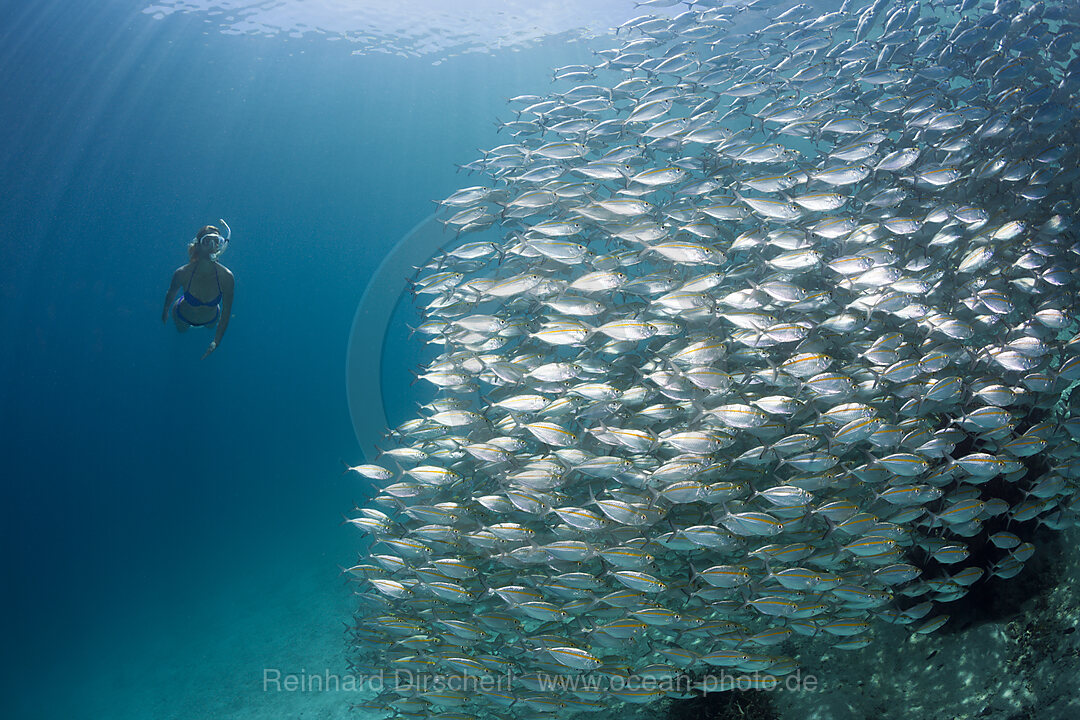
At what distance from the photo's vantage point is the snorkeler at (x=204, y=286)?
671 cm

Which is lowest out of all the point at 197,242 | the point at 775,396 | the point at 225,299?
the point at 775,396

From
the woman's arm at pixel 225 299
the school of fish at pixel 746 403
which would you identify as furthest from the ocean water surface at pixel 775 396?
the woman's arm at pixel 225 299

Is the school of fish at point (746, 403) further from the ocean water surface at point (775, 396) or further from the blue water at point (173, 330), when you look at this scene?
the blue water at point (173, 330)

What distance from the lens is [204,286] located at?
23.5 ft

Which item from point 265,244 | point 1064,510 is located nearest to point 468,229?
point 1064,510

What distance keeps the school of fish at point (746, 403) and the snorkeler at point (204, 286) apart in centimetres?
380

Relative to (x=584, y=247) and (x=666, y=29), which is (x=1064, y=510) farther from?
(x=666, y=29)

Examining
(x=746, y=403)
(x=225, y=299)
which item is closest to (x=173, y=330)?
(x=225, y=299)

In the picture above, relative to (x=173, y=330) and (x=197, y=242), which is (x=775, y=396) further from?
(x=173, y=330)

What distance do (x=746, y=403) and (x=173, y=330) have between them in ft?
143

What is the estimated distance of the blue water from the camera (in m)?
16.0

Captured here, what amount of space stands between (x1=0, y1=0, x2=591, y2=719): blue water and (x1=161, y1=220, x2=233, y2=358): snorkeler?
3.10 m

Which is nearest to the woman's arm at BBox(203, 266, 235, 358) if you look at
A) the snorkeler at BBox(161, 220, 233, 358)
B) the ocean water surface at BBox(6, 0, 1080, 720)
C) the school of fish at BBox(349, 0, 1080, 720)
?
the snorkeler at BBox(161, 220, 233, 358)

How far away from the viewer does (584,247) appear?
417 centimetres
